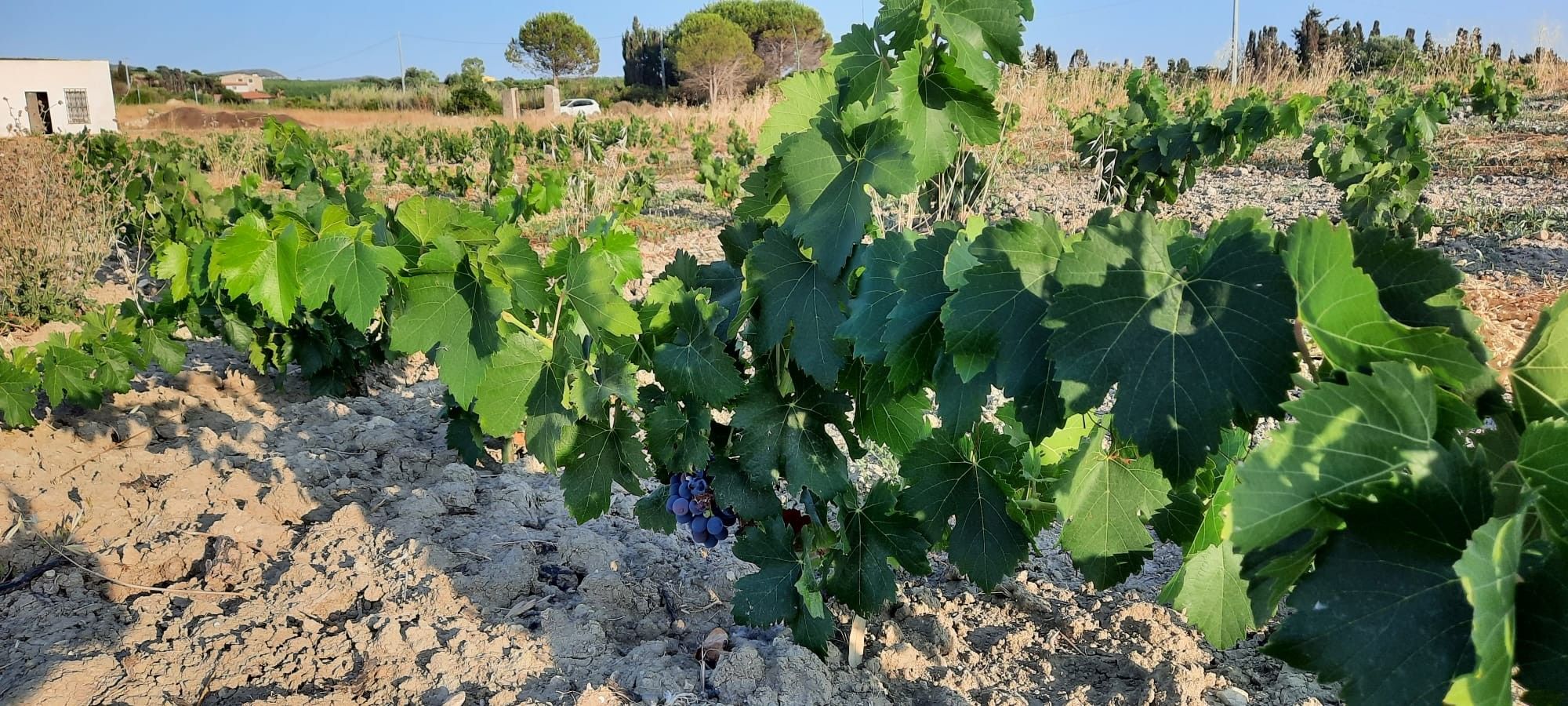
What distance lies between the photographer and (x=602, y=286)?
1.95 meters

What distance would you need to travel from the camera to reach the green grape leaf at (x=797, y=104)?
1754 millimetres

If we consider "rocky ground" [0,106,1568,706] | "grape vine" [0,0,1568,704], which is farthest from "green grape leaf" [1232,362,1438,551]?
"rocky ground" [0,106,1568,706]

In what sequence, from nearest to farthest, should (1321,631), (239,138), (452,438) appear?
1. (1321,631)
2. (452,438)
3. (239,138)

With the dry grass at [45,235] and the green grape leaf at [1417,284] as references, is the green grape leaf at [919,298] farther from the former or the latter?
the dry grass at [45,235]

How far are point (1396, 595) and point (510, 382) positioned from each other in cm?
165

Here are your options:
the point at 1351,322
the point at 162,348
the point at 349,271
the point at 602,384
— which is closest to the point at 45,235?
the point at 162,348

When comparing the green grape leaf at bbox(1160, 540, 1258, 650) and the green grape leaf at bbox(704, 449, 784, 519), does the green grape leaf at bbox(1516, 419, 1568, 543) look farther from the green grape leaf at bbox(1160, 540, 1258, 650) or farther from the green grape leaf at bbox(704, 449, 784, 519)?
the green grape leaf at bbox(704, 449, 784, 519)

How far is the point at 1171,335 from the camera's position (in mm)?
1106

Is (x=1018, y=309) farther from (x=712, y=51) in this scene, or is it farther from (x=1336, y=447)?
(x=712, y=51)

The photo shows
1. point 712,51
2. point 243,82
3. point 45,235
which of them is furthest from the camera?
point 243,82

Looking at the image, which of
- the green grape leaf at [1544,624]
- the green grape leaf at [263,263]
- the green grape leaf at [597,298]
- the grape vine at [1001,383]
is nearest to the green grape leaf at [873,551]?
the grape vine at [1001,383]

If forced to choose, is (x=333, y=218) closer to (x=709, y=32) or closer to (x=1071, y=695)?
(x=1071, y=695)

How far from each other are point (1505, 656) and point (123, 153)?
11953 millimetres

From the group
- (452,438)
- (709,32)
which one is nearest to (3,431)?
(452,438)
